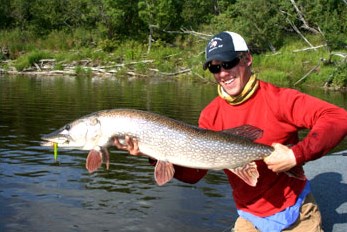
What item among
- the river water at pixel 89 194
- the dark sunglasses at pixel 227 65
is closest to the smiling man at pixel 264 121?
the dark sunglasses at pixel 227 65

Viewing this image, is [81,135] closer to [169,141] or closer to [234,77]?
[169,141]

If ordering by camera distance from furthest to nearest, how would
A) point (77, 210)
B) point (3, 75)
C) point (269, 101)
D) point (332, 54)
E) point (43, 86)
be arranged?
point (3, 75)
point (332, 54)
point (43, 86)
point (77, 210)
point (269, 101)

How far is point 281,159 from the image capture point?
9.81ft

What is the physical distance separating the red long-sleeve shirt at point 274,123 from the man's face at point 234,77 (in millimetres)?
121

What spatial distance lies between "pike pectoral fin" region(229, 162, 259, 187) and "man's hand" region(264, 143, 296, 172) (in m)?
0.21

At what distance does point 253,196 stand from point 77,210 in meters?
4.31

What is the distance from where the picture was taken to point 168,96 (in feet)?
67.7

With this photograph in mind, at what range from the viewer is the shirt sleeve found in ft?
9.64

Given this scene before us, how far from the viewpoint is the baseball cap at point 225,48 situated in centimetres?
337

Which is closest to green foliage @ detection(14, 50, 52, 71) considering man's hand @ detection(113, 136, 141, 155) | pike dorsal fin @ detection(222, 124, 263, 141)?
man's hand @ detection(113, 136, 141, 155)

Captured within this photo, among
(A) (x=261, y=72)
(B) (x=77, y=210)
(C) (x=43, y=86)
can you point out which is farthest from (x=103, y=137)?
(A) (x=261, y=72)

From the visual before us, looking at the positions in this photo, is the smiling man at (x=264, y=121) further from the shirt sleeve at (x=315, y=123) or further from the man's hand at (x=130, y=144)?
the man's hand at (x=130, y=144)

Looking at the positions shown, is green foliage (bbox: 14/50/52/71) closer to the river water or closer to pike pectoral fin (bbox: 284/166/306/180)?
the river water

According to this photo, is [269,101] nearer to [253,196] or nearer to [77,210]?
[253,196]
